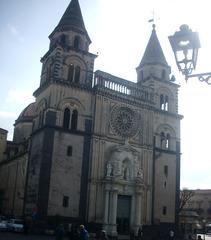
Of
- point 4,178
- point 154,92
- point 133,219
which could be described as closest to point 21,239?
point 133,219

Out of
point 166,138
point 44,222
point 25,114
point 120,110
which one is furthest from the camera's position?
point 25,114

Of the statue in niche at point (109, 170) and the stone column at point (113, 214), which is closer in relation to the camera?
the stone column at point (113, 214)

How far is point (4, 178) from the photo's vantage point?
183 ft

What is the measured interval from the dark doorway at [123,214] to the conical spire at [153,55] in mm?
17920

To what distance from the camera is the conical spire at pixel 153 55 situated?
157ft

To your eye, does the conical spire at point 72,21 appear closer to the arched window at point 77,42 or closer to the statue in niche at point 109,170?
the arched window at point 77,42

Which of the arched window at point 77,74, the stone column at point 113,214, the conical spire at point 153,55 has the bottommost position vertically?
the stone column at point 113,214

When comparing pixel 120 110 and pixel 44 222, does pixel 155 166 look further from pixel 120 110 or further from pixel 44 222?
pixel 44 222

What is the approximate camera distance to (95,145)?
38656 mm

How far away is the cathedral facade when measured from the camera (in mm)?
36531

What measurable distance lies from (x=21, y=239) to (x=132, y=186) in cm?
1630

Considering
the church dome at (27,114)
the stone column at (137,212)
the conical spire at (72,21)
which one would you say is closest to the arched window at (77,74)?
the conical spire at (72,21)

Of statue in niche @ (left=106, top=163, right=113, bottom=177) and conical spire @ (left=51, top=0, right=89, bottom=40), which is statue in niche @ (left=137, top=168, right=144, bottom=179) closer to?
statue in niche @ (left=106, top=163, right=113, bottom=177)

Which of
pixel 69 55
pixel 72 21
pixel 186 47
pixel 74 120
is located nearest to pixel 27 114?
pixel 72 21
